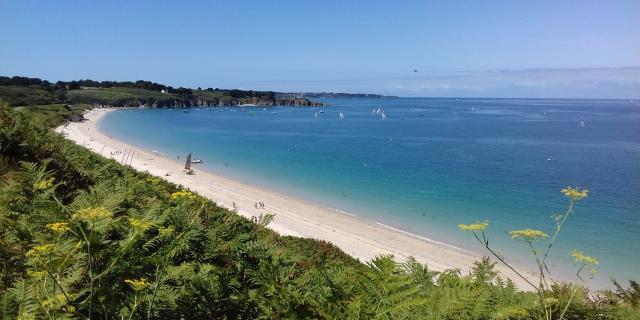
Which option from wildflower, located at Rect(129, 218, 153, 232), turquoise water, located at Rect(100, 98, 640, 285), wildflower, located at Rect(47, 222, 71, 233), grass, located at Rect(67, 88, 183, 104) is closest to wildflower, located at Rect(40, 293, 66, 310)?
wildflower, located at Rect(47, 222, 71, 233)

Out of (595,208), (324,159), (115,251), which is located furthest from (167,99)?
(115,251)

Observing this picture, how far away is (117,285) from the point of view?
268 centimetres

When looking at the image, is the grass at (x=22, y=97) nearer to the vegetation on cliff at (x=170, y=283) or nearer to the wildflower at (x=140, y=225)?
the vegetation on cliff at (x=170, y=283)

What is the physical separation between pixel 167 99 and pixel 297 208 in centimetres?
17605

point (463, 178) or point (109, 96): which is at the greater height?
point (109, 96)

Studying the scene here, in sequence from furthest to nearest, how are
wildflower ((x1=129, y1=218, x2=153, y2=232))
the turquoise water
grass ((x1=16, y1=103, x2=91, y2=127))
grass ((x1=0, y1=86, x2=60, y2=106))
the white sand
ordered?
grass ((x1=0, y1=86, x2=60, y2=106)), the turquoise water, the white sand, grass ((x1=16, y1=103, x2=91, y2=127)), wildflower ((x1=129, y1=218, x2=153, y2=232))

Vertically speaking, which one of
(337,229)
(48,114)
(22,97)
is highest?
(22,97)

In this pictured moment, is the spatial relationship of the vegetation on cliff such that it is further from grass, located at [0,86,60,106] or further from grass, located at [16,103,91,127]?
grass, located at [0,86,60,106]

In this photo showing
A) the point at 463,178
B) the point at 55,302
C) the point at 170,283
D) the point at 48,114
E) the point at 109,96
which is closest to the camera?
the point at 55,302

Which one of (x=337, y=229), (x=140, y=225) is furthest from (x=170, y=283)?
(x=337, y=229)

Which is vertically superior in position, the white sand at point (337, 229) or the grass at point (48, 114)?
the grass at point (48, 114)

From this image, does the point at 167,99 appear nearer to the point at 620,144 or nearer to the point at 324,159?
the point at 324,159

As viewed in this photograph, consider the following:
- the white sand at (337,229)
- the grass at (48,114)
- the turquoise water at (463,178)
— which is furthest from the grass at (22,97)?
the white sand at (337,229)

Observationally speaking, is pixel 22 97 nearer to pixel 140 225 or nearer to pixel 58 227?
pixel 58 227
